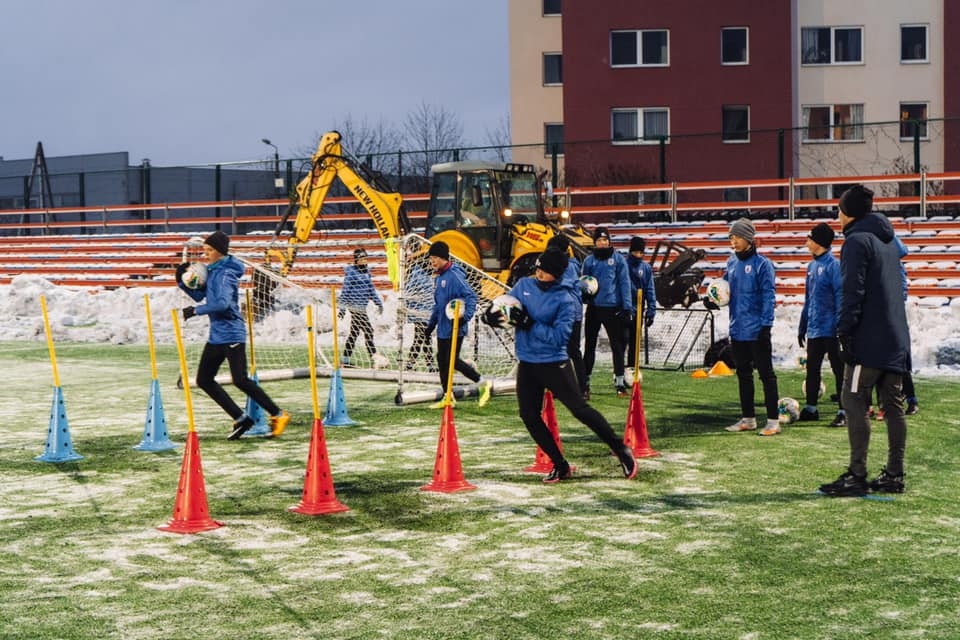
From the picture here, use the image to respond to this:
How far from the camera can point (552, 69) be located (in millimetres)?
41719

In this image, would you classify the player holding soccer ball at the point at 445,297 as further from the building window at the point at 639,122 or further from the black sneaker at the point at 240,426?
the building window at the point at 639,122

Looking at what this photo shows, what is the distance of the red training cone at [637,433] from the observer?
996 cm

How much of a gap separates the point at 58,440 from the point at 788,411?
6694mm

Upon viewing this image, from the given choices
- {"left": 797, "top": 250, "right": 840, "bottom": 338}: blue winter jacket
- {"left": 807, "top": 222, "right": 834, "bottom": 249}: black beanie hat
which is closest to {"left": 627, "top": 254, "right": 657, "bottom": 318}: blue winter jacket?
{"left": 797, "top": 250, "right": 840, "bottom": 338}: blue winter jacket

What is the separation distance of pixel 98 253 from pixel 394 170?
879cm

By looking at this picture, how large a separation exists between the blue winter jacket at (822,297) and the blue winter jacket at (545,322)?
3313 mm

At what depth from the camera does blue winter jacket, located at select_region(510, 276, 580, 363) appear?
8492 millimetres

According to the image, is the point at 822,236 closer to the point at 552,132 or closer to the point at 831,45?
the point at 552,132

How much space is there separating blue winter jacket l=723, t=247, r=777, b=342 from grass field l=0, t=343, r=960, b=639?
3.25ft

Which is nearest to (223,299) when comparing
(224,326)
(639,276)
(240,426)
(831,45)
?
(224,326)

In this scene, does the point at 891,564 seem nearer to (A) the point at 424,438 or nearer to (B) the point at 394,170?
(A) the point at 424,438

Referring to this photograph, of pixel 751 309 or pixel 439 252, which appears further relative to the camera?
pixel 439 252

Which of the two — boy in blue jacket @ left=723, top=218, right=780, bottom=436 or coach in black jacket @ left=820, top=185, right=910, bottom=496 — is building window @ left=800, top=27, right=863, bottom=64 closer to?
boy in blue jacket @ left=723, top=218, right=780, bottom=436

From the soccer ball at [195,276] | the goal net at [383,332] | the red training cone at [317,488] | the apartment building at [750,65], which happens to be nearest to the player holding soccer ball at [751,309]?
the goal net at [383,332]
